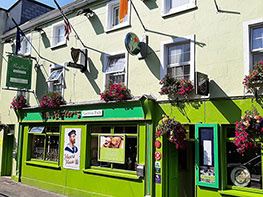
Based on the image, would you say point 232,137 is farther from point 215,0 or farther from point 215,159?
point 215,0

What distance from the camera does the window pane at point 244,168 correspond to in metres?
7.48

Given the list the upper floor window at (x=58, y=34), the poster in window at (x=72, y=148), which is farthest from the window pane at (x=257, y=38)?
the upper floor window at (x=58, y=34)

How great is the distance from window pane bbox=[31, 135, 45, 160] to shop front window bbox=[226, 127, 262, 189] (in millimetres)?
9040

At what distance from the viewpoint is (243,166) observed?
7746mm

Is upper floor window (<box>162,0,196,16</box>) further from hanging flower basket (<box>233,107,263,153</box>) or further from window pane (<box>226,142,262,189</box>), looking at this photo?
window pane (<box>226,142,262,189</box>)

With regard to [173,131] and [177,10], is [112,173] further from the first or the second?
[177,10]

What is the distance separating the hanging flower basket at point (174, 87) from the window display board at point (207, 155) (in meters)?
1.10

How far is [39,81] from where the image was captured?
14281 mm

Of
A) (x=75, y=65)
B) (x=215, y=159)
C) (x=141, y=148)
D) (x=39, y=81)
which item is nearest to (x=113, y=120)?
(x=141, y=148)

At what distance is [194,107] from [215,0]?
333 cm

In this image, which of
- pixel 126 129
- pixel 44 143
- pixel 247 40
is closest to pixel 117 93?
pixel 126 129

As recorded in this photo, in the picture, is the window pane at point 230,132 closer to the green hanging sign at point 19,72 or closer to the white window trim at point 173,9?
the white window trim at point 173,9

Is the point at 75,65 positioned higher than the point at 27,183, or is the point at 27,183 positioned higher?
the point at 75,65

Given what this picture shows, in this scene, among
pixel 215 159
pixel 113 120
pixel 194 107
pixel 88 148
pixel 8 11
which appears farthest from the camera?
pixel 8 11
